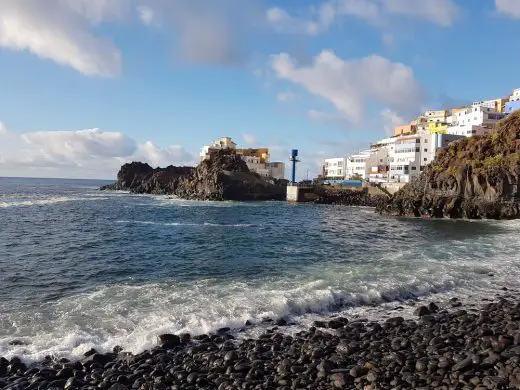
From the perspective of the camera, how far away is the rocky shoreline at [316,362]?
9.88 metres

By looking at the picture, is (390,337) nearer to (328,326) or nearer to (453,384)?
(328,326)

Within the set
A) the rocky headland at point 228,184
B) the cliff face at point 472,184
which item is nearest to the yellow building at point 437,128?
the rocky headland at point 228,184

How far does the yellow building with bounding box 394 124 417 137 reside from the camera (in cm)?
13680

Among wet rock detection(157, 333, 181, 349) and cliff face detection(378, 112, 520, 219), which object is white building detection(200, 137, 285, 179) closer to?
cliff face detection(378, 112, 520, 219)

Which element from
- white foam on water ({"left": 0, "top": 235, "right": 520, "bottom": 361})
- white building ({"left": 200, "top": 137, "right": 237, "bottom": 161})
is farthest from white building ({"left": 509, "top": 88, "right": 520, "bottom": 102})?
white foam on water ({"left": 0, "top": 235, "right": 520, "bottom": 361})

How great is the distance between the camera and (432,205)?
6141 centimetres

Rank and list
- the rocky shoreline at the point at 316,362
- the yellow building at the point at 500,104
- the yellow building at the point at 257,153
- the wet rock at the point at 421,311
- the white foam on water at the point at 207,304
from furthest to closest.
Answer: the yellow building at the point at 257,153
the yellow building at the point at 500,104
the wet rock at the point at 421,311
the white foam on water at the point at 207,304
the rocky shoreline at the point at 316,362

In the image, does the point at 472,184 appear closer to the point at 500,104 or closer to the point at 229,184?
the point at 229,184

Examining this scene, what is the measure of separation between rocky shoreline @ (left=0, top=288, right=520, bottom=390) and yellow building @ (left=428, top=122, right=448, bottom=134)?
11284 centimetres

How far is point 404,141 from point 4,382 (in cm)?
10840

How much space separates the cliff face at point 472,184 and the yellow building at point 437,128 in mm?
46402

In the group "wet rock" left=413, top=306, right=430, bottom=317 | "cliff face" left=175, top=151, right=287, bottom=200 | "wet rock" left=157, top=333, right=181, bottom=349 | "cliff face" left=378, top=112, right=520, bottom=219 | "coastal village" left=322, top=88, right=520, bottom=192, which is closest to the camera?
"wet rock" left=157, top=333, right=181, bottom=349

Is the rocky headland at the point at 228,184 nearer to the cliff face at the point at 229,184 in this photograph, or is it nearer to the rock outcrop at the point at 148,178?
the cliff face at the point at 229,184

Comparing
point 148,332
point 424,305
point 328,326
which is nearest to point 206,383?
point 148,332
